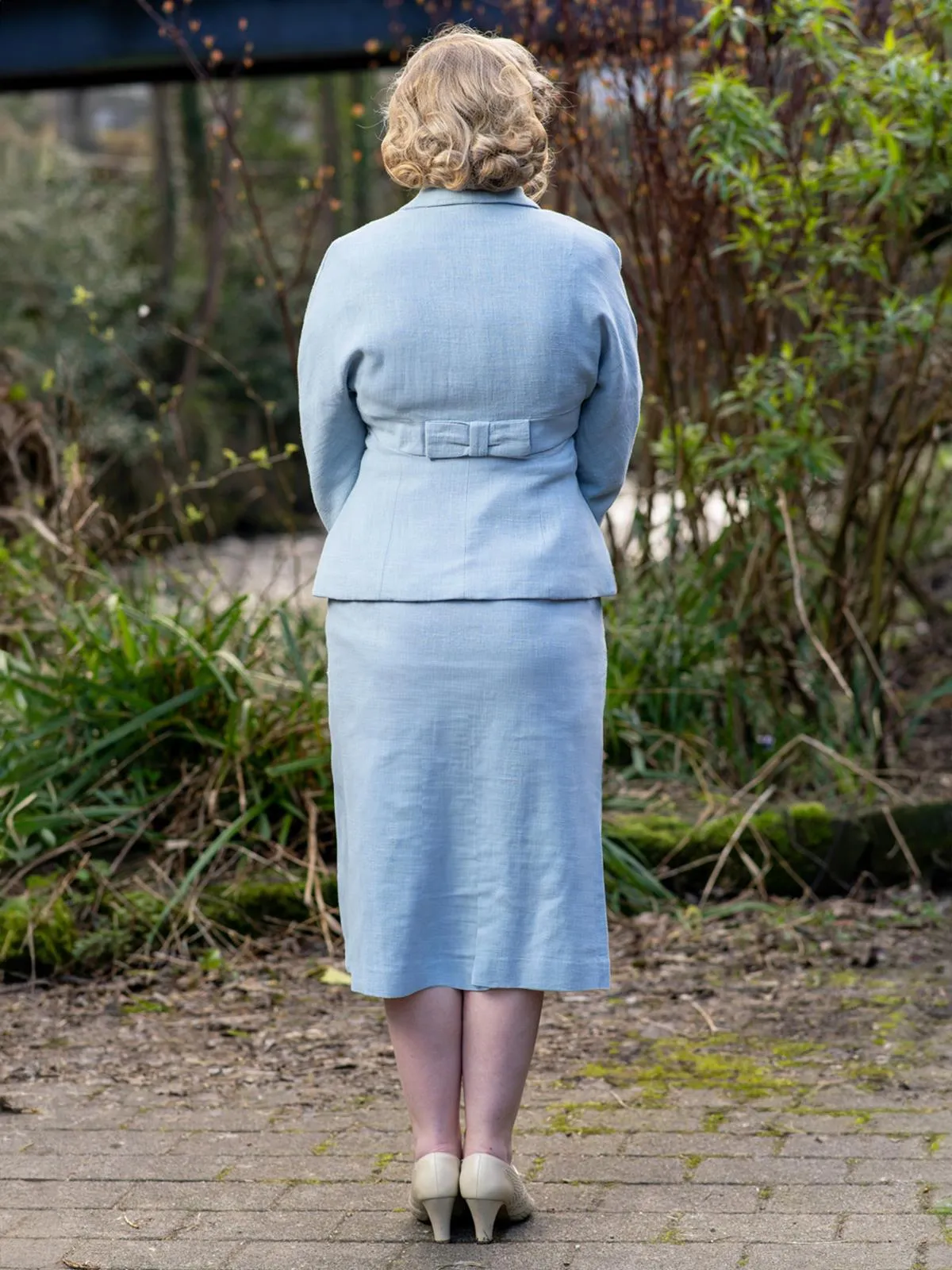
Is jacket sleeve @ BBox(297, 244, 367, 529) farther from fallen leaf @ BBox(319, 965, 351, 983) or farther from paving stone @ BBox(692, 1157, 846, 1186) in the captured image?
fallen leaf @ BBox(319, 965, 351, 983)

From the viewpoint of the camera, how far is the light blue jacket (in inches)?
110

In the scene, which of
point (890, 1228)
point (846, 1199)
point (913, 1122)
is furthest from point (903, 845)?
point (890, 1228)

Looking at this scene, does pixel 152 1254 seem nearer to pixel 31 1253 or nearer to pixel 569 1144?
pixel 31 1253

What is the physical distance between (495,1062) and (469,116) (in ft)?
5.11

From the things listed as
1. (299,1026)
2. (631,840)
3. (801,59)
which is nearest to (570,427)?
(299,1026)

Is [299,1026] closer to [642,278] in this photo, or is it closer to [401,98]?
[401,98]

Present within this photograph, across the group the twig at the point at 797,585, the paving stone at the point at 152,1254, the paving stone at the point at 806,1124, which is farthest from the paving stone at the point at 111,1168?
the twig at the point at 797,585

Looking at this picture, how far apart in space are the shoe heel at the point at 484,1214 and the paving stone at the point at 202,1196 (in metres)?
0.40

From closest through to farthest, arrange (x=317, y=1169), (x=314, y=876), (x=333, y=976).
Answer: (x=317, y=1169), (x=333, y=976), (x=314, y=876)

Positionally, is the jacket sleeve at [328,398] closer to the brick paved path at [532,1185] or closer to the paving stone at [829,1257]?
the brick paved path at [532,1185]

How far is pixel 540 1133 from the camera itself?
336 centimetres

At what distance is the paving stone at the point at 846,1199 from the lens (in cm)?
288

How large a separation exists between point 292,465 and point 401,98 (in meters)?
16.2

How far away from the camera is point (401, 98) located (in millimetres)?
2812
